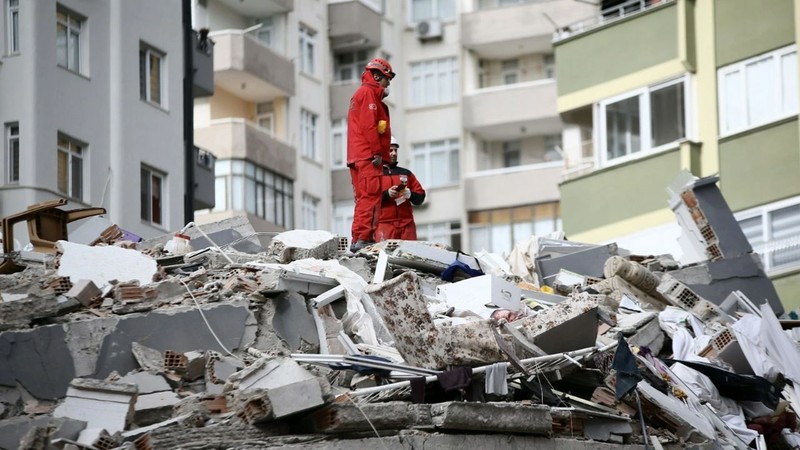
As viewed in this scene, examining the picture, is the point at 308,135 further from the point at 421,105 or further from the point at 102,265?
the point at 102,265

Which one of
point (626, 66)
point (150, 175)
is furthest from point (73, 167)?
point (626, 66)

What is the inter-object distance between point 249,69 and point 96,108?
47.3 ft

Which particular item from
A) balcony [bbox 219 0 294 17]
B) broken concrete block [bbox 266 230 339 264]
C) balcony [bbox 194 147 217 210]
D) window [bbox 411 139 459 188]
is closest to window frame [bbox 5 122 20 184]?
balcony [bbox 194 147 217 210]

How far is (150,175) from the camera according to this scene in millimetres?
37781

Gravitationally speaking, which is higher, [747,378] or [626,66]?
[626,66]

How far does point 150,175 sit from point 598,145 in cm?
836

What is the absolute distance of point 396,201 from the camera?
2114 centimetres

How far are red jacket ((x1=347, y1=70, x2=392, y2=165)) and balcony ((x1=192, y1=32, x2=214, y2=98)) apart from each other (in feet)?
65.7

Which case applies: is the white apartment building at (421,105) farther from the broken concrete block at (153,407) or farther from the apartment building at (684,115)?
the broken concrete block at (153,407)

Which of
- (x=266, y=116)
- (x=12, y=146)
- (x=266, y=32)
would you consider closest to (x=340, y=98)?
(x=266, y=116)

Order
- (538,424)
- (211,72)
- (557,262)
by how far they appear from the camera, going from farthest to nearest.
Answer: (211,72)
(557,262)
(538,424)

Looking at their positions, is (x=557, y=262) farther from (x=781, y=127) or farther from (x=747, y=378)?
(x=781, y=127)

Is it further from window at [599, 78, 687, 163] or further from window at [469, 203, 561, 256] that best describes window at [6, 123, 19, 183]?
window at [469, 203, 561, 256]

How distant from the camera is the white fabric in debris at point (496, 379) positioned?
1531cm
